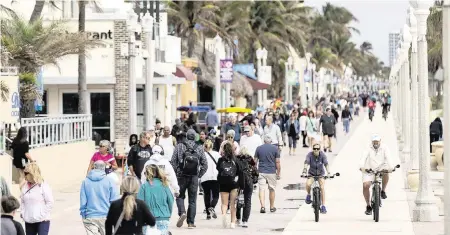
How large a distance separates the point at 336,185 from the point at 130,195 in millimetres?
16741

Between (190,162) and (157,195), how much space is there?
4606mm

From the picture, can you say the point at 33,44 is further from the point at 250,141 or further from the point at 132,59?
the point at 250,141

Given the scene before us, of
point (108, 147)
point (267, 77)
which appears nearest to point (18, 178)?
point (108, 147)

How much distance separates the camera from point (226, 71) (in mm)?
47156

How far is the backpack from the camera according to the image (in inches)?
725

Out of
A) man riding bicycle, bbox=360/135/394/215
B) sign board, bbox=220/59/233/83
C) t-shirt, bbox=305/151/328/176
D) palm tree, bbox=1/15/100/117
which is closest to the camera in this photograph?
man riding bicycle, bbox=360/135/394/215

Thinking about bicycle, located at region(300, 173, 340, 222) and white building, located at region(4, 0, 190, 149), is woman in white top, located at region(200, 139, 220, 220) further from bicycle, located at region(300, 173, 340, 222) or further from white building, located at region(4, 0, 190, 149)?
white building, located at region(4, 0, 190, 149)

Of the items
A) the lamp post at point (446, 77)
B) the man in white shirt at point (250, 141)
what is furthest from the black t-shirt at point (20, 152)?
the lamp post at point (446, 77)

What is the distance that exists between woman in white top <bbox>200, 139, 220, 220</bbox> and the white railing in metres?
6.74

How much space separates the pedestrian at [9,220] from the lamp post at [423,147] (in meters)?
10.1

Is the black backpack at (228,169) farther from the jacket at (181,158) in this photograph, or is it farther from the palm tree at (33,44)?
the palm tree at (33,44)

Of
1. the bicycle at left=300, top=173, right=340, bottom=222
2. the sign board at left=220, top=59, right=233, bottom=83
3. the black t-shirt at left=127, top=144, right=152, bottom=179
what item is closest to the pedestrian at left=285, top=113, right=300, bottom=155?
the sign board at left=220, top=59, right=233, bottom=83

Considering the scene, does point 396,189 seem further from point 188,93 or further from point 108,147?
point 188,93

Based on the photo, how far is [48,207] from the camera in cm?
1331
